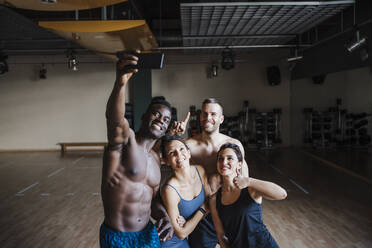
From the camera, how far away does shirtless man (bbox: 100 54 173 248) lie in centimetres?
175

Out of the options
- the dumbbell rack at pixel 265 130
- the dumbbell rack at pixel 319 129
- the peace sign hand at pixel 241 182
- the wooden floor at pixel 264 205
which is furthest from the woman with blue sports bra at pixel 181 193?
the dumbbell rack at pixel 319 129

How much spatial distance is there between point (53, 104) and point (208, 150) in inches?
370

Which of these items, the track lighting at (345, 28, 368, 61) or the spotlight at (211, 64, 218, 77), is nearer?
the track lighting at (345, 28, 368, 61)

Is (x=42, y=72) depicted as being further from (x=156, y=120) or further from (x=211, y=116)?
(x=156, y=120)

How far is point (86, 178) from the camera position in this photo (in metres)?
6.75

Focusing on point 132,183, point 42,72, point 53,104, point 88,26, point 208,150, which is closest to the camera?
point 132,183

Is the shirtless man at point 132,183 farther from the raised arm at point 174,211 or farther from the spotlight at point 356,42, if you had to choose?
the spotlight at point 356,42

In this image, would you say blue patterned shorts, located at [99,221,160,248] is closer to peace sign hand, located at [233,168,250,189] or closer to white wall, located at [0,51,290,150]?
peace sign hand, located at [233,168,250,189]

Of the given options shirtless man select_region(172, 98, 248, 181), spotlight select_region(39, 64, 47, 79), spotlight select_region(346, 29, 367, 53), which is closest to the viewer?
shirtless man select_region(172, 98, 248, 181)

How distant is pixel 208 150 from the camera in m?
2.72

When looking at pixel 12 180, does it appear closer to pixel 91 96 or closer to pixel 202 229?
pixel 91 96

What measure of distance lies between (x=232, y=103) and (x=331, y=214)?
21.8ft

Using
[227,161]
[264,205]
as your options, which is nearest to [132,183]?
[227,161]

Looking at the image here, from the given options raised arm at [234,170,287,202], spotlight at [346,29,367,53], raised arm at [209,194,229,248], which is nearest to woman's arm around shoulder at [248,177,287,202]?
raised arm at [234,170,287,202]
